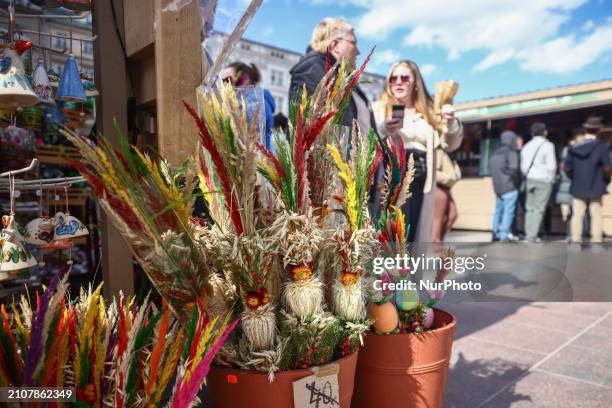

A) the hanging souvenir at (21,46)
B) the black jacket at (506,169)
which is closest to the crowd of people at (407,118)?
the hanging souvenir at (21,46)

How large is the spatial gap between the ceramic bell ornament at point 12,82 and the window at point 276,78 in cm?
2786

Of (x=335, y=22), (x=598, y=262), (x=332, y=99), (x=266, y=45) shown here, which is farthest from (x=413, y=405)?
(x=266, y=45)

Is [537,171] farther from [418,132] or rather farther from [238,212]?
[238,212]

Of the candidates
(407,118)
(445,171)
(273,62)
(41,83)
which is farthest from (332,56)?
(273,62)

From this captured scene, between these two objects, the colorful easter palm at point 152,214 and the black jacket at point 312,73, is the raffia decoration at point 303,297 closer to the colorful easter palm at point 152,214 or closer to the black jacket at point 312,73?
the colorful easter palm at point 152,214

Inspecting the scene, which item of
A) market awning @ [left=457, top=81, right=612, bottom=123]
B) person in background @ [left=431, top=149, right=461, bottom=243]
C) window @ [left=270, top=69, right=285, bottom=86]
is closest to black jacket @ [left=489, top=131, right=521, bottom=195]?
market awning @ [left=457, top=81, right=612, bottom=123]

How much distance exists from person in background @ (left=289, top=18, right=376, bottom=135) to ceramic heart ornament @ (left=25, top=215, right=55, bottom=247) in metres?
1.27

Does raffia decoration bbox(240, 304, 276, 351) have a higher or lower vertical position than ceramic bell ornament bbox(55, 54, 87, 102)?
lower

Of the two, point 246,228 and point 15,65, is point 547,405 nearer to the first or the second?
point 246,228

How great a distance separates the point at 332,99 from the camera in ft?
3.94

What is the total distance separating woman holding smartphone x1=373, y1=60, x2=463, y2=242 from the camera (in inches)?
109

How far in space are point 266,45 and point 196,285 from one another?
96.4 feet

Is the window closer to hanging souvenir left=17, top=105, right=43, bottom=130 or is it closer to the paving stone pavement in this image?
the paving stone pavement

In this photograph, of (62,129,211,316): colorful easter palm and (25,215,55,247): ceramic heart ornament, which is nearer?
(62,129,211,316): colorful easter palm
